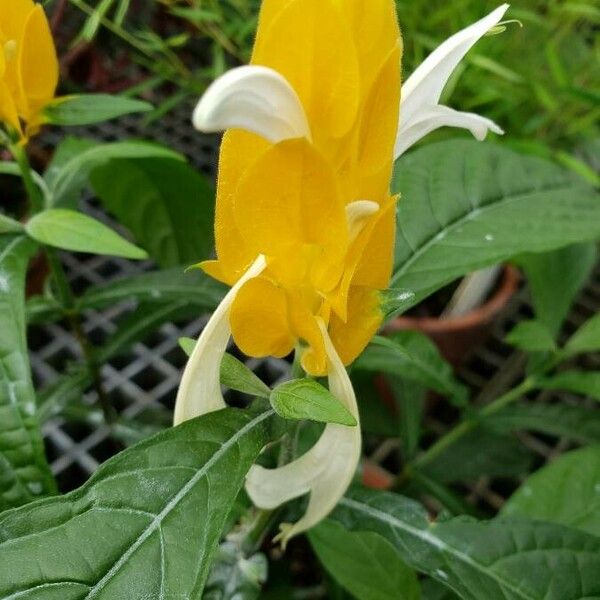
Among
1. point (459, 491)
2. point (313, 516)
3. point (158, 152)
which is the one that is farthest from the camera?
point (459, 491)

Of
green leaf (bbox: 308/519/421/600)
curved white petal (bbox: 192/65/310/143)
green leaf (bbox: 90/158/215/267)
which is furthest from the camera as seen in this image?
green leaf (bbox: 90/158/215/267)

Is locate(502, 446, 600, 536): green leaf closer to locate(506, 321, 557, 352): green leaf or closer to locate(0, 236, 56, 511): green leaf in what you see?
locate(506, 321, 557, 352): green leaf

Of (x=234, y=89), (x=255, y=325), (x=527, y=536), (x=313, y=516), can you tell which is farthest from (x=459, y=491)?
(x=234, y=89)

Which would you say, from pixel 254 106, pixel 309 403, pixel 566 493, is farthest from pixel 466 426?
pixel 254 106

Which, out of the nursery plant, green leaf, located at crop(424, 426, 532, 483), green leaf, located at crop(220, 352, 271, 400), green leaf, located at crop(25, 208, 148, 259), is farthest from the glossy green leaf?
green leaf, located at crop(424, 426, 532, 483)

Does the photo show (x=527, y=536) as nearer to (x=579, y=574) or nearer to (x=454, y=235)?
(x=579, y=574)

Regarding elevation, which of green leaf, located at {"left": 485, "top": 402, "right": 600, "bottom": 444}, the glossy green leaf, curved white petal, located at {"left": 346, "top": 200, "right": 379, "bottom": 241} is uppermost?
curved white petal, located at {"left": 346, "top": 200, "right": 379, "bottom": 241}

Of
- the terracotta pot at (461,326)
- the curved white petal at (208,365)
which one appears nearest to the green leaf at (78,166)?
the curved white petal at (208,365)
